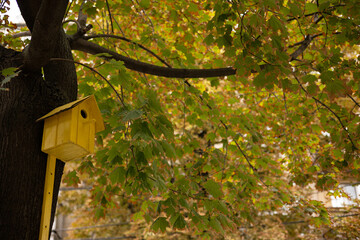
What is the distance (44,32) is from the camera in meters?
1.66

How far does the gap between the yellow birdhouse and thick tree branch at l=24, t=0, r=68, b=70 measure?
1.05 feet

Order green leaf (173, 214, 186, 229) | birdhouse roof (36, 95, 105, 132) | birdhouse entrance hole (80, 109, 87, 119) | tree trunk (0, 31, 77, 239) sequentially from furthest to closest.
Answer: green leaf (173, 214, 186, 229), birdhouse entrance hole (80, 109, 87, 119), birdhouse roof (36, 95, 105, 132), tree trunk (0, 31, 77, 239)

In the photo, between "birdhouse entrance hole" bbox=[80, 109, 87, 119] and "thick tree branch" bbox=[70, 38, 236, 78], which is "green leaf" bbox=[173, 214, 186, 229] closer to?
"birdhouse entrance hole" bbox=[80, 109, 87, 119]

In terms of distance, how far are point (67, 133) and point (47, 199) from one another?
392 millimetres

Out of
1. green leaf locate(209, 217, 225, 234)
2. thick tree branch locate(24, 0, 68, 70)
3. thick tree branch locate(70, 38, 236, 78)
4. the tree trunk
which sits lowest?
green leaf locate(209, 217, 225, 234)

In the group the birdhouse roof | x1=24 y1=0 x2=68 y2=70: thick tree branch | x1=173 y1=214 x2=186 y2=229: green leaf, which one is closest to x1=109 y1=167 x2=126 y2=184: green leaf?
the birdhouse roof

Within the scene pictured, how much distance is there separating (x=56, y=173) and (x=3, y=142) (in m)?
0.36

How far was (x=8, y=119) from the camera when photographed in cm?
172

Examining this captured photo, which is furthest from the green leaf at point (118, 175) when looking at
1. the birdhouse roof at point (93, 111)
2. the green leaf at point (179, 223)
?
the green leaf at point (179, 223)

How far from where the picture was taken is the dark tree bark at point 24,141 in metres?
1.59

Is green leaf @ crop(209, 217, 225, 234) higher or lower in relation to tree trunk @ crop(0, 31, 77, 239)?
lower

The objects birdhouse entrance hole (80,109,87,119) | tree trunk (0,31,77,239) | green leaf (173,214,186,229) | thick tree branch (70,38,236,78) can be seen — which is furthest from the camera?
thick tree branch (70,38,236,78)

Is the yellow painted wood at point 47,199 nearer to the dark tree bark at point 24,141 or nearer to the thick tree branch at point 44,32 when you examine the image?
the dark tree bark at point 24,141

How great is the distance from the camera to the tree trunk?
1.59 m
